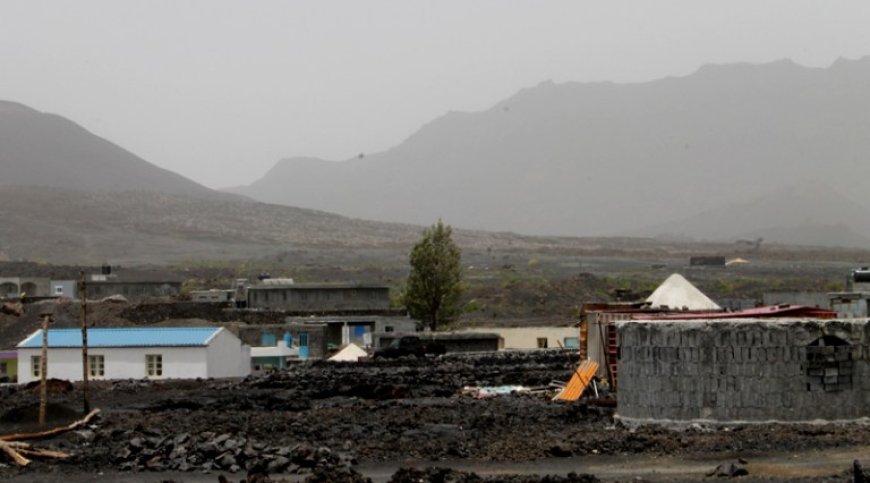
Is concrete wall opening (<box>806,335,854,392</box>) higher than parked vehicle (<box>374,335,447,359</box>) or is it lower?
higher

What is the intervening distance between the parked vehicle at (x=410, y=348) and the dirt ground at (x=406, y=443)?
2490 cm

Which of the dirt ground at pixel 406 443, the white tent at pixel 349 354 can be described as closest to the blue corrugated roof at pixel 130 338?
the white tent at pixel 349 354

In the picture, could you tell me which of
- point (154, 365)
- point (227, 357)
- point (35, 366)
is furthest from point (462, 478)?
point (227, 357)

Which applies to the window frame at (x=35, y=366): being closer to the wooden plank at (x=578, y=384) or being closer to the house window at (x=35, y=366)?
the house window at (x=35, y=366)

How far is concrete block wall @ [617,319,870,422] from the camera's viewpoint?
1254 inches

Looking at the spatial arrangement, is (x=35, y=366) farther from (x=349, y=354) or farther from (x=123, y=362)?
(x=349, y=354)

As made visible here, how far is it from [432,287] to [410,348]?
2024 centimetres

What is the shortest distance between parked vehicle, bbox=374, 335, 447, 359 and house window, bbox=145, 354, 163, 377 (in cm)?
1402

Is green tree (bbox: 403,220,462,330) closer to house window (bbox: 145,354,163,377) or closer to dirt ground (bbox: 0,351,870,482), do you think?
house window (bbox: 145,354,163,377)

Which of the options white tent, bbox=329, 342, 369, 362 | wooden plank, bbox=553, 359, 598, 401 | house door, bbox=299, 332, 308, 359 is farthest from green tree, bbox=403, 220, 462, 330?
wooden plank, bbox=553, 359, 598, 401

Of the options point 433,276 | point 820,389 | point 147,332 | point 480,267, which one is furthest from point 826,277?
point 820,389

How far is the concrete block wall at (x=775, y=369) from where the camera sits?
31.8 m

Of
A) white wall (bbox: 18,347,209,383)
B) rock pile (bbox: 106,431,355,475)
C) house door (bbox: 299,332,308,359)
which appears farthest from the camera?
house door (bbox: 299,332,308,359)

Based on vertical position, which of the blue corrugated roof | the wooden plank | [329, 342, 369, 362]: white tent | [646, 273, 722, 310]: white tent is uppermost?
[646, 273, 722, 310]: white tent
